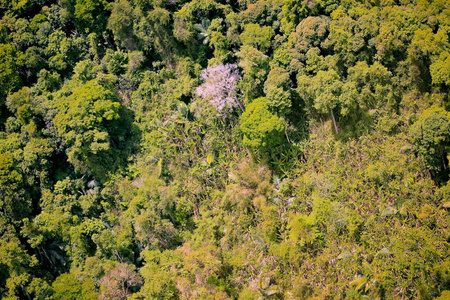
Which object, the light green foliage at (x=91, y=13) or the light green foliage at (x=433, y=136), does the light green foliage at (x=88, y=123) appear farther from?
the light green foliage at (x=433, y=136)

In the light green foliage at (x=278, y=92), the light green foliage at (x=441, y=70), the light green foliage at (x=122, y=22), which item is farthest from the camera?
the light green foliage at (x=122, y=22)

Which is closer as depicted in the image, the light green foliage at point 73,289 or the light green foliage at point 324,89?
the light green foliage at point 324,89

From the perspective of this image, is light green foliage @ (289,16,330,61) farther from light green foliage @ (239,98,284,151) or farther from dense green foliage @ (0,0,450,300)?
light green foliage @ (239,98,284,151)

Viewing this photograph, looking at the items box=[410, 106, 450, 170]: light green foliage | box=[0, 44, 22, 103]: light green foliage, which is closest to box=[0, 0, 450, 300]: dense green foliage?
box=[410, 106, 450, 170]: light green foliage

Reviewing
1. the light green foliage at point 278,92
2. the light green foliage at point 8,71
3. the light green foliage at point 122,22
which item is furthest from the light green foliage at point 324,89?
the light green foliage at point 8,71

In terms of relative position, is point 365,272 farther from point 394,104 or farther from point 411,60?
point 411,60

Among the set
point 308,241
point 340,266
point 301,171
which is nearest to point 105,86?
point 301,171
